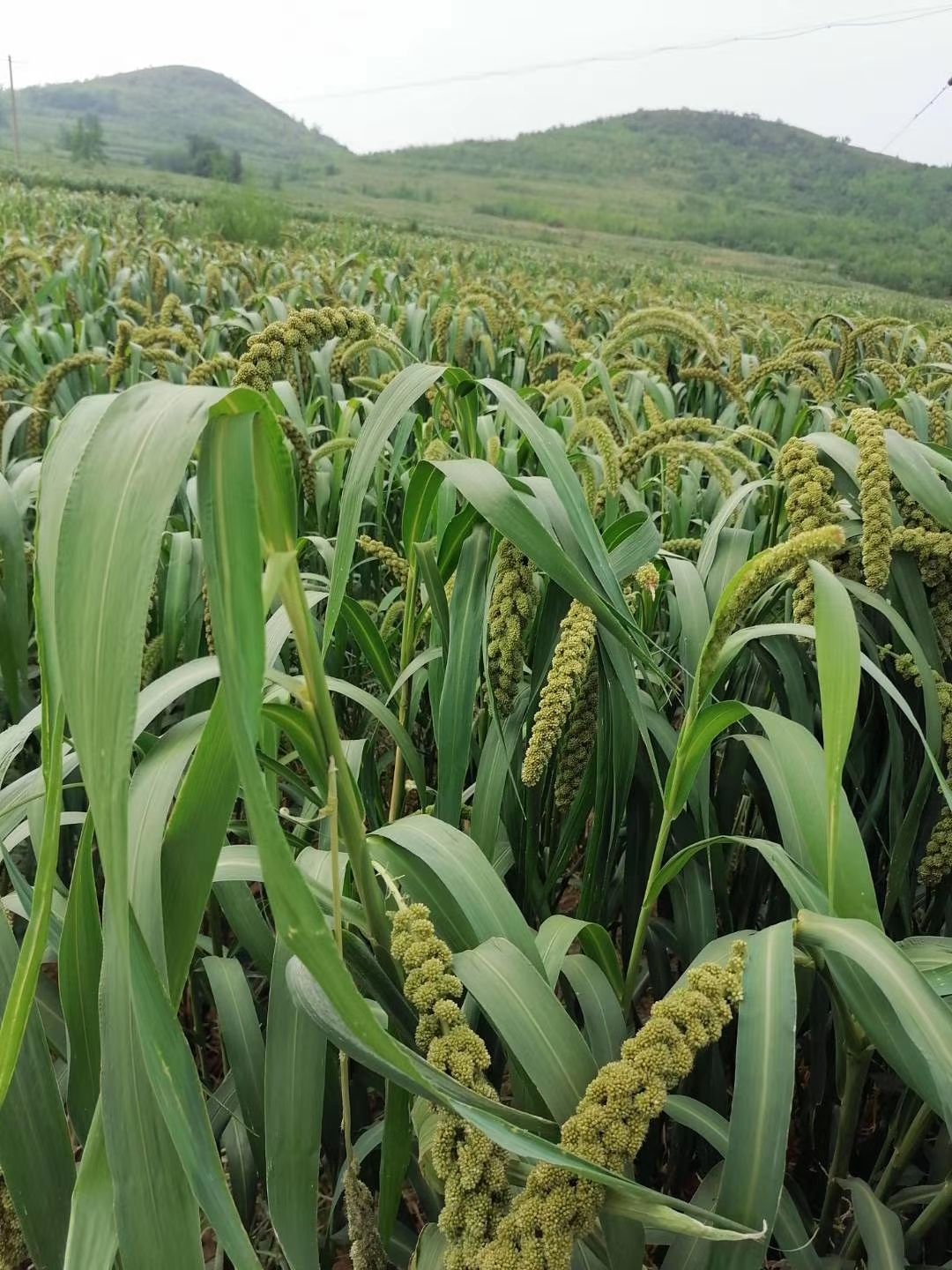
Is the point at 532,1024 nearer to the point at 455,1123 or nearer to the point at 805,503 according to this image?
the point at 455,1123

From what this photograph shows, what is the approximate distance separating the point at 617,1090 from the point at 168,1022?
13.6 inches

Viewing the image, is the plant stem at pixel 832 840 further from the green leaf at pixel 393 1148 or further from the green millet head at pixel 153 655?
the green millet head at pixel 153 655

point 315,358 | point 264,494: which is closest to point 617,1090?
point 264,494

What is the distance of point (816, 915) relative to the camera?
0.85 meters

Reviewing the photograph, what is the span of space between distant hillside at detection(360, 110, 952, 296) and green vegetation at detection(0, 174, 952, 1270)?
47.5 meters

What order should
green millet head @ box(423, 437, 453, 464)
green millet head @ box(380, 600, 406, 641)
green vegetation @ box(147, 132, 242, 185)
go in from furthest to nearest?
green vegetation @ box(147, 132, 242, 185)
green millet head @ box(380, 600, 406, 641)
green millet head @ box(423, 437, 453, 464)

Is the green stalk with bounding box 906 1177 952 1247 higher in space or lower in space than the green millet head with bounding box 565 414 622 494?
lower

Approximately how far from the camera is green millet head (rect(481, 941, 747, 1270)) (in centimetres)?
65

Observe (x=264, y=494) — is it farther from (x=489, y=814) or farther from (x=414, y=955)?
(x=489, y=814)


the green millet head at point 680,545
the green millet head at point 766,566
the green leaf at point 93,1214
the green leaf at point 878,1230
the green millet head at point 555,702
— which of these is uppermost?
the green millet head at point 766,566

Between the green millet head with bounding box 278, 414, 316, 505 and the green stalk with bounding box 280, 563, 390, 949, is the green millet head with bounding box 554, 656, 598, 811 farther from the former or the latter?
the green millet head with bounding box 278, 414, 316, 505

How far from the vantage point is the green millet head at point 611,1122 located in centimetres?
65

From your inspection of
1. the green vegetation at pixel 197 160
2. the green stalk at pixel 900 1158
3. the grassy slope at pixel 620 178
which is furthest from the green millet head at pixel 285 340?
the green vegetation at pixel 197 160

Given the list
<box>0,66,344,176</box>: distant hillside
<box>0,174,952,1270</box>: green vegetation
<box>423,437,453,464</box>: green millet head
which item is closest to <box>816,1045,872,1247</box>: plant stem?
<box>0,174,952,1270</box>: green vegetation
